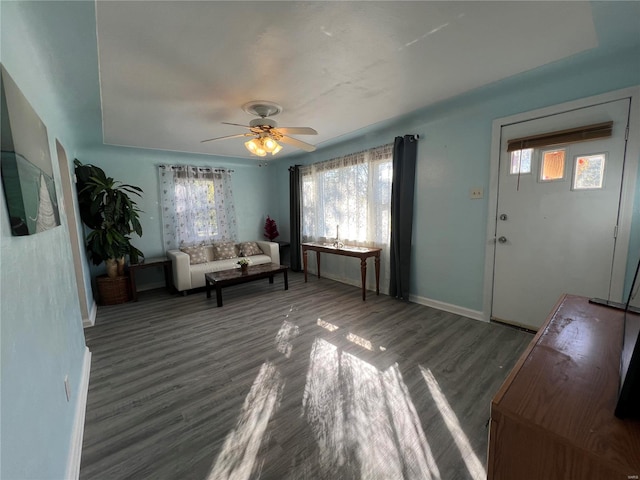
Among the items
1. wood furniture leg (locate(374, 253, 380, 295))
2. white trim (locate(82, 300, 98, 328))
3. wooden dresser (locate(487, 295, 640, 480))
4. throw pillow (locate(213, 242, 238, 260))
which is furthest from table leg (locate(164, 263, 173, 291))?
wooden dresser (locate(487, 295, 640, 480))

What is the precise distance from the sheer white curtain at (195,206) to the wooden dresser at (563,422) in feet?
16.2

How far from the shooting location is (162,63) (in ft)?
5.88

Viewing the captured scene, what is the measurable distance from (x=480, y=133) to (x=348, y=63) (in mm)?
1713

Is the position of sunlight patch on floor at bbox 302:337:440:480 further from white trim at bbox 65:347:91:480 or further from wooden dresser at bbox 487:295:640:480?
white trim at bbox 65:347:91:480

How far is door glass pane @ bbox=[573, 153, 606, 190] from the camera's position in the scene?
2104 mm

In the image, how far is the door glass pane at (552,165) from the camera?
7.45 ft

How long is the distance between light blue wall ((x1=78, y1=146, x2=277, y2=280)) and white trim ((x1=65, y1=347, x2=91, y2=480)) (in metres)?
2.68

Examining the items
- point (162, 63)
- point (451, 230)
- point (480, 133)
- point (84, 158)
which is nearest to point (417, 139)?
point (480, 133)

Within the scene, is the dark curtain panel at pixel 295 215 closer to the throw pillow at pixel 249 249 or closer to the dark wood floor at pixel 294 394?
the throw pillow at pixel 249 249

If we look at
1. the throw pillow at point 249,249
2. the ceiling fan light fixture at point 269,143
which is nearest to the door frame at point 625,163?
the ceiling fan light fixture at point 269,143

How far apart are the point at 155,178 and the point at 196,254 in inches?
58.0

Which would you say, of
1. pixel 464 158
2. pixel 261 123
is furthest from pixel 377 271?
pixel 261 123

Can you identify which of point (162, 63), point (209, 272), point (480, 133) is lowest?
point (209, 272)

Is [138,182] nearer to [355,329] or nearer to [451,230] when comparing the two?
[355,329]
